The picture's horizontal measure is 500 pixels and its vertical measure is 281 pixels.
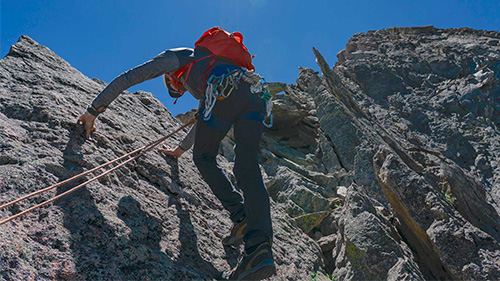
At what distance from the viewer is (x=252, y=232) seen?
343 centimetres

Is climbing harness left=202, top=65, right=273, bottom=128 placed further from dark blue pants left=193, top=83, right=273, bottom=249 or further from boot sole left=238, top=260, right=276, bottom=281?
boot sole left=238, top=260, right=276, bottom=281

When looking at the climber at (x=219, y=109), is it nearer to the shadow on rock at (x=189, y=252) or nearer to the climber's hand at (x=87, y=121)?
the climber's hand at (x=87, y=121)

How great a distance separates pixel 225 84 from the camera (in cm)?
409

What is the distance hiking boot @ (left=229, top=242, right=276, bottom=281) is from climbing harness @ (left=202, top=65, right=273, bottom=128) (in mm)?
1577

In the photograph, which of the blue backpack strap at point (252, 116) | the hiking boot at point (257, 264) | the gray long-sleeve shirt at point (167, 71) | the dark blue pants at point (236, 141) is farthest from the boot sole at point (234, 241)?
the gray long-sleeve shirt at point (167, 71)

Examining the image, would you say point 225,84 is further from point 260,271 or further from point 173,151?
point 260,271

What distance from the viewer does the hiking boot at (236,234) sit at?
13.6ft

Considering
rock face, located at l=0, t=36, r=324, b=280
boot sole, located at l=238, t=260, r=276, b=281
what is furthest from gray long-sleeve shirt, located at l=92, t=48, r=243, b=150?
boot sole, located at l=238, t=260, r=276, b=281

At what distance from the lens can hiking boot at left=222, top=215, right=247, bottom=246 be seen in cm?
416

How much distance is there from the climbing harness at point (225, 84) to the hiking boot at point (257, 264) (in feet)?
5.17

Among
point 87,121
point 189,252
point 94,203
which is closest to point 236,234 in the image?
point 189,252

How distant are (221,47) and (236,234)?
8.08ft

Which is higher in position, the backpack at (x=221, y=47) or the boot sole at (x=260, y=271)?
the backpack at (x=221, y=47)

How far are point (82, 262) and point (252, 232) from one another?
157 cm
